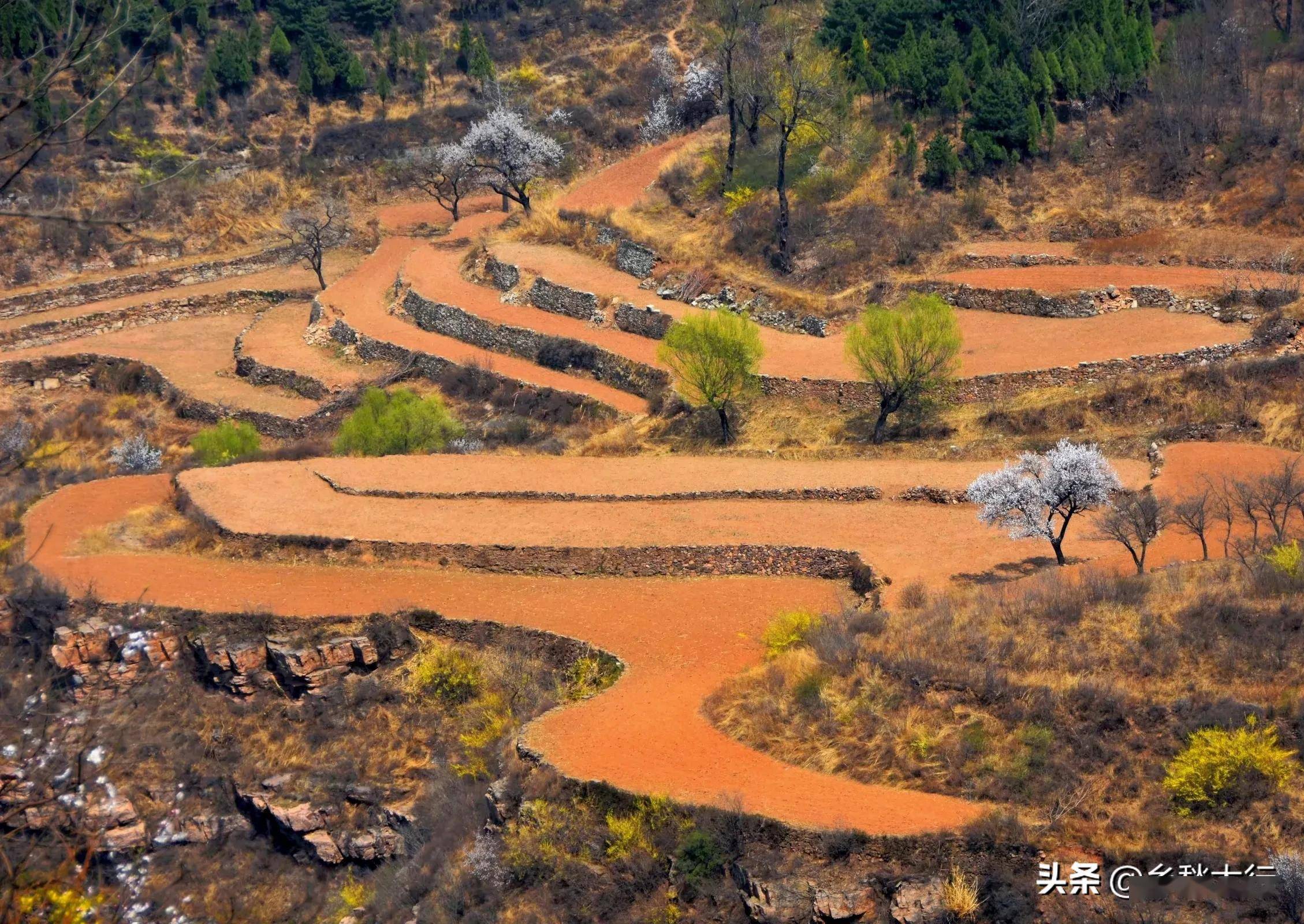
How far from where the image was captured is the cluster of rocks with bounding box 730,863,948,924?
51.2ft

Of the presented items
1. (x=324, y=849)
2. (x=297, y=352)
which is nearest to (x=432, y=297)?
(x=297, y=352)

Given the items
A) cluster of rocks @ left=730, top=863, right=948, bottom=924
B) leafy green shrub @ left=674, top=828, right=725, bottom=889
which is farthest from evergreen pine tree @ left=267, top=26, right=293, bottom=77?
cluster of rocks @ left=730, top=863, right=948, bottom=924

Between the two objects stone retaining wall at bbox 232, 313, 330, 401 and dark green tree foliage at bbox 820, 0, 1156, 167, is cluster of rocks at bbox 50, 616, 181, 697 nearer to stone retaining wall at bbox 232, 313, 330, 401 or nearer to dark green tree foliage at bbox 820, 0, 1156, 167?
stone retaining wall at bbox 232, 313, 330, 401

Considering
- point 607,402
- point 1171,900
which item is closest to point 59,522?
point 607,402

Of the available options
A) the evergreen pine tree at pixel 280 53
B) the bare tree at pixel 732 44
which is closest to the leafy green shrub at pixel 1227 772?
the bare tree at pixel 732 44

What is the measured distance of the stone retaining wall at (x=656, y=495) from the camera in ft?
97.9

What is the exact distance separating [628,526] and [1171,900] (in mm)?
15646

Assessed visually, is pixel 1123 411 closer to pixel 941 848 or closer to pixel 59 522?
pixel 941 848

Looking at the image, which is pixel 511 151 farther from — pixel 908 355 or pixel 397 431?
pixel 908 355

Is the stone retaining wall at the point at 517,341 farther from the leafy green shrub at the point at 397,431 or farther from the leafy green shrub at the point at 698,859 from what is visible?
the leafy green shrub at the point at 698,859

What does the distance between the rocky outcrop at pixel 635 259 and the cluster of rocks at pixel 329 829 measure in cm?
2623

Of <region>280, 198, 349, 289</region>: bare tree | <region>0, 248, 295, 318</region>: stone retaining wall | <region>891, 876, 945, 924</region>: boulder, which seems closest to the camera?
<region>891, 876, 945, 924</region>: boulder

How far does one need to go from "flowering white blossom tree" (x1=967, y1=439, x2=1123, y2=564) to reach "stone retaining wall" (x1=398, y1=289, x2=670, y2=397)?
1545cm

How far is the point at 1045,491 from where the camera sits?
982 inches
